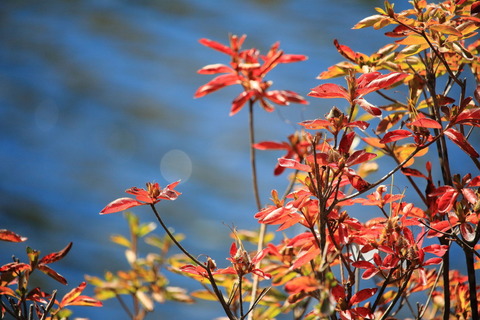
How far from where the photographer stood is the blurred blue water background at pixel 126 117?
8.73ft

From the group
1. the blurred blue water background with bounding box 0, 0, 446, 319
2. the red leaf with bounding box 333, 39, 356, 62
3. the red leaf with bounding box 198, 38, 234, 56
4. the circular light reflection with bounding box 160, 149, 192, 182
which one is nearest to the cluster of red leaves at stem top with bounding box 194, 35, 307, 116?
the red leaf with bounding box 198, 38, 234, 56

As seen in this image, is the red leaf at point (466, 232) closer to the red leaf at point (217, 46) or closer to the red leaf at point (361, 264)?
the red leaf at point (361, 264)

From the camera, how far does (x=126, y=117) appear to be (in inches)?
109

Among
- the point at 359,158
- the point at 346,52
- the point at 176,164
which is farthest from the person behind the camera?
the point at 176,164

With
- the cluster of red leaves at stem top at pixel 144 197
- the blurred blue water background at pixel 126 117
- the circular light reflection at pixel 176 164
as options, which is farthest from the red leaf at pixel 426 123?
the circular light reflection at pixel 176 164

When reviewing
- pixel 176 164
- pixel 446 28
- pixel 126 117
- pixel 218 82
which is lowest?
pixel 446 28

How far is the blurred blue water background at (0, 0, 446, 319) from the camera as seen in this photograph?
2.66 m

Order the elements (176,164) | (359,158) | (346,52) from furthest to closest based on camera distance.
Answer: (176,164), (346,52), (359,158)

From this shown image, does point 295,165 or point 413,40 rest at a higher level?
point 413,40

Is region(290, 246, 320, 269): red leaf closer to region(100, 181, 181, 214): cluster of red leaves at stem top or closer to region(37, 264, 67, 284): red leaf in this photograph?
region(100, 181, 181, 214): cluster of red leaves at stem top

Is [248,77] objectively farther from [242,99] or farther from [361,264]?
[361,264]

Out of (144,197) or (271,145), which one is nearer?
(144,197)

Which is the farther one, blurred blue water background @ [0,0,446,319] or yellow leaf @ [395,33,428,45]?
blurred blue water background @ [0,0,446,319]

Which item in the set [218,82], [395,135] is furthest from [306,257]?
[218,82]
